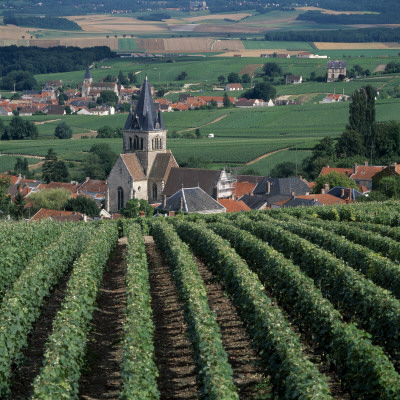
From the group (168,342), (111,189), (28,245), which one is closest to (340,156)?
(111,189)

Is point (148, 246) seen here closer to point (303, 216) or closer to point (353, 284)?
point (303, 216)

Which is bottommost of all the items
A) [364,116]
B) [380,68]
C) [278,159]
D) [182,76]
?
[278,159]

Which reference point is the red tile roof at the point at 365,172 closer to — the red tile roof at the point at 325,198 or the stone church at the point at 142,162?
the red tile roof at the point at 325,198

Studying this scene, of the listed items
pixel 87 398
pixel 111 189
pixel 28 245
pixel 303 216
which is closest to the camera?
pixel 87 398

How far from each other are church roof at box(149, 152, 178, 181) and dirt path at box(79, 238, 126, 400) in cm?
4442

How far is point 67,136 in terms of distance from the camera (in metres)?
126

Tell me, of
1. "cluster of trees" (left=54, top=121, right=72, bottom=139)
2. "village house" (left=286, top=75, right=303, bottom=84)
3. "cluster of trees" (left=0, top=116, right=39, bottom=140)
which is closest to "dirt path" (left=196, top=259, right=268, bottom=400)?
"cluster of trees" (left=54, top=121, right=72, bottom=139)

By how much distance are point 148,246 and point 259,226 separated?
4.82 m

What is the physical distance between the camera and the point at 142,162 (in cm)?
7156

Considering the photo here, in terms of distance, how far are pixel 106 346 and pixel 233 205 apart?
4422cm

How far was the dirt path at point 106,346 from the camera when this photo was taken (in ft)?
53.6

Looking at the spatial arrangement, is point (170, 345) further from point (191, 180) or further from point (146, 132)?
point (146, 132)

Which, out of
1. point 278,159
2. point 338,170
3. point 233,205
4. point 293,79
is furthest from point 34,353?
point 293,79

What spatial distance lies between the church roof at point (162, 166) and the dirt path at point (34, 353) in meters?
47.1
